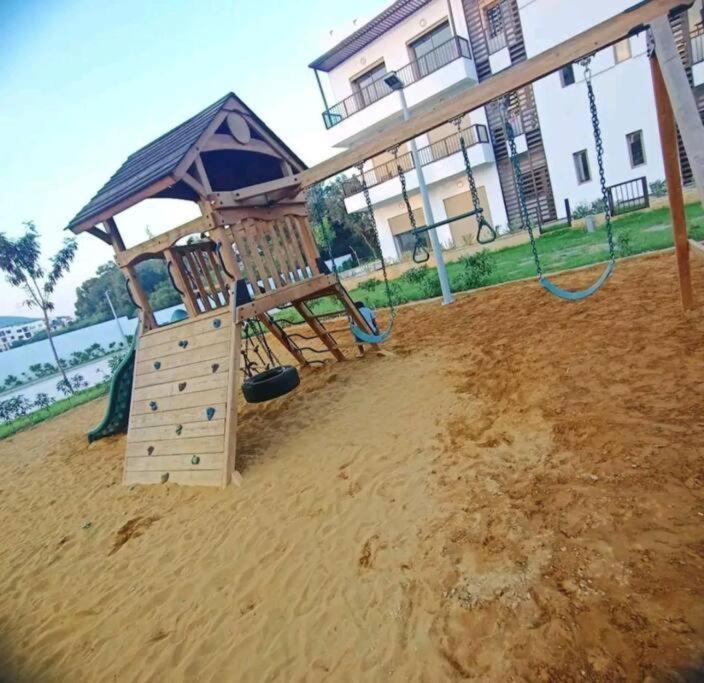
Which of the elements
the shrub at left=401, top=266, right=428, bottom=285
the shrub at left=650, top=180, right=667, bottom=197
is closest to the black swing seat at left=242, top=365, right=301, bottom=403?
the shrub at left=401, top=266, right=428, bottom=285

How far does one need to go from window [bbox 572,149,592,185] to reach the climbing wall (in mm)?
15874

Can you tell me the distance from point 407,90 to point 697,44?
9.54 m

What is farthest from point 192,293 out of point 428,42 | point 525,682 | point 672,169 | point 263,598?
point 428,42

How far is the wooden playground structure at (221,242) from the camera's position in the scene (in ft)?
12.4

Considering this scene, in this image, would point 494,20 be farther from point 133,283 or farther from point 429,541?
point 429,541

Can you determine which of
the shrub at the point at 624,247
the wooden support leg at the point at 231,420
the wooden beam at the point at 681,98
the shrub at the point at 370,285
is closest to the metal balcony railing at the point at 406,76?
the shrub at the point at 370,285

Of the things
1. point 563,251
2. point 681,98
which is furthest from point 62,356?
point 681,98

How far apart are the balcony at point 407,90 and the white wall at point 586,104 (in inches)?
94.4

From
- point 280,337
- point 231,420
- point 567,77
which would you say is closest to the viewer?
point 231,420

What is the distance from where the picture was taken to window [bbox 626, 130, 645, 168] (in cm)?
1412

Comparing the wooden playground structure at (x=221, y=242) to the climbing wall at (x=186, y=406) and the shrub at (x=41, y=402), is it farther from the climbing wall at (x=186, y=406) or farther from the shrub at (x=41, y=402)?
the shrub at (x=41, y=402)

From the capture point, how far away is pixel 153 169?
470 cm

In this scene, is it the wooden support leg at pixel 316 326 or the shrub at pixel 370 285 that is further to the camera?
the shrub at pixel 370 285

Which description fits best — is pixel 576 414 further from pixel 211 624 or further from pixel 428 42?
pixel 428 42
